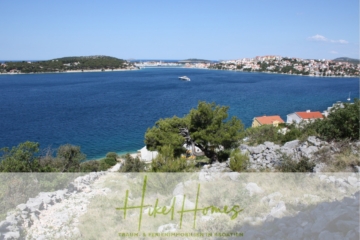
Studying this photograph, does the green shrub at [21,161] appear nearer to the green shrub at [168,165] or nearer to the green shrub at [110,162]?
the green shrub at [168,165]

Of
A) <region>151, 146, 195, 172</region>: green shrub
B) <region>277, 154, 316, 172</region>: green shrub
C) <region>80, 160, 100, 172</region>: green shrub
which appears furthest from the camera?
<region>80, 160, 100, 172</region>: green shrub

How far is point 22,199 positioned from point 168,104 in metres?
38.0

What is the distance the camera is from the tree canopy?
11195 mm

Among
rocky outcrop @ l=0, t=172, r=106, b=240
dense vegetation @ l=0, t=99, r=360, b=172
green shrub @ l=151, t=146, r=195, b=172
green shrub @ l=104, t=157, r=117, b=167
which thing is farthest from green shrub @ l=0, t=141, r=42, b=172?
green shrub @ l=104, t=157, r=117, b=167

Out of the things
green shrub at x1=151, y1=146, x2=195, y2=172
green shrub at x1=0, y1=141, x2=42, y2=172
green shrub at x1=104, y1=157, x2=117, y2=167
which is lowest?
green shrub at x1=104, y1=157, x2=117, y2=167

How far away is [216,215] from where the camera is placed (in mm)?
5449

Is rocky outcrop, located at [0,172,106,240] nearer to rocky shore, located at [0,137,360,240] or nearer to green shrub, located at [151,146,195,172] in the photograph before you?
rocky shore, located at [0,137,360,240]

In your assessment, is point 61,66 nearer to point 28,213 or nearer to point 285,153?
point 28,213

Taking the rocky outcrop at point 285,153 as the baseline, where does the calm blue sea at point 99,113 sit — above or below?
below

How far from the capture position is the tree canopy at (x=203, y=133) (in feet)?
Result: 36.7

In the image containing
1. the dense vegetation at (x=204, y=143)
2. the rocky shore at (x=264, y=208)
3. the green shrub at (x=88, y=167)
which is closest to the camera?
the rocky shore at (x=264, y=208)

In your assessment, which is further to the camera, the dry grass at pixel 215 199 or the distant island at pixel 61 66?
the distant island at pixel 61 66

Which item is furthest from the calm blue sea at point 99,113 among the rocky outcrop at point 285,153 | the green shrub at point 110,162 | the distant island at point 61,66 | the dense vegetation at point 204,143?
the distant island at point 61,66

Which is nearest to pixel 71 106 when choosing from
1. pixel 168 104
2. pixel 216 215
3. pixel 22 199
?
pixel 168 104
